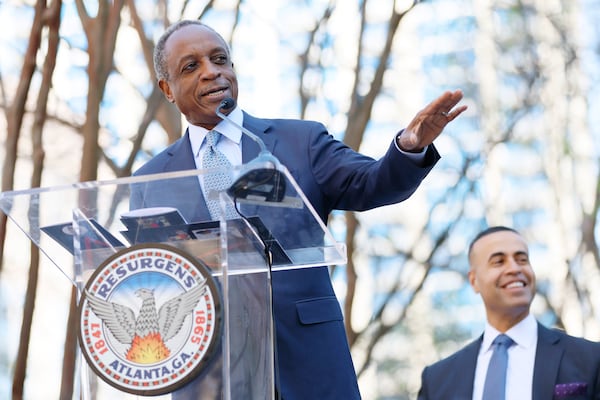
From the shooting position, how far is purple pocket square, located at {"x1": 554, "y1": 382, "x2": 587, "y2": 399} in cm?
568

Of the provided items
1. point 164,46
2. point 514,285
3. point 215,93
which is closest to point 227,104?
point 215,93

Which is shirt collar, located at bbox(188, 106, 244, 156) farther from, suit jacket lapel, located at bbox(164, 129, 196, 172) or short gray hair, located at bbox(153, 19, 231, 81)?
A: short gray hair, located at bbox(153, 19, 231, 81)

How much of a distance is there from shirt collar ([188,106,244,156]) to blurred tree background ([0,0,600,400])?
1.62 meters

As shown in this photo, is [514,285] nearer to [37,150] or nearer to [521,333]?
[521,333]

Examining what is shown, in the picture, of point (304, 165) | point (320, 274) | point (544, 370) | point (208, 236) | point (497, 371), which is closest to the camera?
point (208, 236)

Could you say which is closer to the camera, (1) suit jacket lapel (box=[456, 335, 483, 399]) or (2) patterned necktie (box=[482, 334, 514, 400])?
(2) patterned necktie (box=[482, 334, 514, 400])

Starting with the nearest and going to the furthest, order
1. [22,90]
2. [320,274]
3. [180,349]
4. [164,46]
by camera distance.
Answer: [180,349] → [320,274] → [164,46] → [22,90]

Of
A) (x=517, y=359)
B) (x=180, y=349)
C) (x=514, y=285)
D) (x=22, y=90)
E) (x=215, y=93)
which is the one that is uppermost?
(x=22, y=90)

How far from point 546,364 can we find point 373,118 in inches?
284

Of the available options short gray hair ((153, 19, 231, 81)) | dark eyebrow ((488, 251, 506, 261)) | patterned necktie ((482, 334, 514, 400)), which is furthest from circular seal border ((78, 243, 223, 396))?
dark eyebrow ((488, 251, 506, 261))

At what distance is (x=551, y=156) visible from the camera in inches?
556

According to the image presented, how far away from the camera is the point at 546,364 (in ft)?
19.4

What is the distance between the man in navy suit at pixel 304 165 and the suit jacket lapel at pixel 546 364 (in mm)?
2427

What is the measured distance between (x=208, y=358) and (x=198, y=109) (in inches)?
51.7
